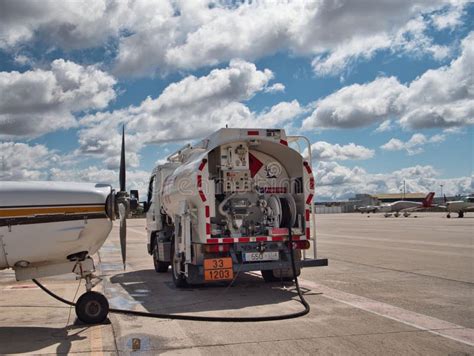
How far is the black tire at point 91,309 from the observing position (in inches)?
305

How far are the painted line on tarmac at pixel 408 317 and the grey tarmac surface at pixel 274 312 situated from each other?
0.5 inches

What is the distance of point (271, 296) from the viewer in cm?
997

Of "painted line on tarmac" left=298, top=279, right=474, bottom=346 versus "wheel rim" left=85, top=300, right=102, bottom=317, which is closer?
"painted line on tarmac" left=298, top=279, right=474, bottom=346

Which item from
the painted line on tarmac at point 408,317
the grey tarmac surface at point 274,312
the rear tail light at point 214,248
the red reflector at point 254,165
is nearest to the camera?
the grey tarmac surface at point 274,312

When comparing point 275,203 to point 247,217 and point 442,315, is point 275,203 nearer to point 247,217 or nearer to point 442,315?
point 247,217

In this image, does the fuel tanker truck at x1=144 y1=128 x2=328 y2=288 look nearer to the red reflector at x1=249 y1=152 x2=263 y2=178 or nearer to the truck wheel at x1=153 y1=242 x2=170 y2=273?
the red reflector at x1=249 y1=152 x2=263 y2=178

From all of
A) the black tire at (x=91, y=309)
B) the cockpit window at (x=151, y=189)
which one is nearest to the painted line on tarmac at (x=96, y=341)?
the black tire at (x=91, y=309)

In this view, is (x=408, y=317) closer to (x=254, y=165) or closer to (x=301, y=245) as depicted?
(x=301, y=245)

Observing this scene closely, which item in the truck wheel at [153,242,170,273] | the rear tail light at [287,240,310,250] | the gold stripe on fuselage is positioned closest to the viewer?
the gold stripe on fuselage

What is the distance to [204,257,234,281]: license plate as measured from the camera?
9.59 metres

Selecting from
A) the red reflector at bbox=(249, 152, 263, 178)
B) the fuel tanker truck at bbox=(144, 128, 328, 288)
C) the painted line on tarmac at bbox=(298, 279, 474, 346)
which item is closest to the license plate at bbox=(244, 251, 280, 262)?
the fuel tanker truck at bbox=(144, 128, 328, 288)

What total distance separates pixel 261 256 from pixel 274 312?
1866mm

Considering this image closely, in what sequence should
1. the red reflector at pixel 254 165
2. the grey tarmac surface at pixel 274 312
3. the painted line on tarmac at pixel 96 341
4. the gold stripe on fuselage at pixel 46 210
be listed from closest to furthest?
1. the painted line on tarmac at pixel 96 341
2. the grey tarmac surface at pixel 274 312
3. the gold stripe on fuselage at pixel 46 210
4. the red reflector at pixel 254 165

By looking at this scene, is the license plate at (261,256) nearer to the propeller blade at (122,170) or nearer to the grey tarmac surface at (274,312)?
the grey tarmac surface at (274,312)
